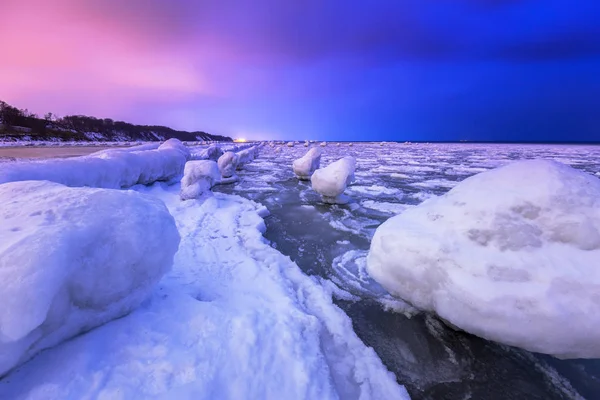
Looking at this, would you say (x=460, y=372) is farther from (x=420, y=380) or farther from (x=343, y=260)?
(x=343, y=260)

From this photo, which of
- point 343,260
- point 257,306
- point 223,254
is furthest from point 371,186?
point 257,306

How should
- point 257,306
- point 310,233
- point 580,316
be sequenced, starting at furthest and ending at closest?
point 310,233 < point 257,306 < point 580,316

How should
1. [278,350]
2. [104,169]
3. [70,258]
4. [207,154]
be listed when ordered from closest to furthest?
1. [70,258]
2. [278,350]
3. [104,169]
4. [207,154]

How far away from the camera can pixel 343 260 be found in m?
4.70

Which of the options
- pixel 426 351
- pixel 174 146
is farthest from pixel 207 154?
pixel 426 351

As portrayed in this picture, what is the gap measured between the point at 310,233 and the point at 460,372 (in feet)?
12.8

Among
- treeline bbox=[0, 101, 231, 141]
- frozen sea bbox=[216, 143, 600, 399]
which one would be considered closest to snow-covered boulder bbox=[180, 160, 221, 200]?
frozen sea bbox=[216, 143, 600, 399]

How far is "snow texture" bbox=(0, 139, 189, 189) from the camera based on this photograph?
5.92 metres

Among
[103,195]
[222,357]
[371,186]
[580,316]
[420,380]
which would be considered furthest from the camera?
[371,186]

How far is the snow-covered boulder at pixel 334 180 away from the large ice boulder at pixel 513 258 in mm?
5440

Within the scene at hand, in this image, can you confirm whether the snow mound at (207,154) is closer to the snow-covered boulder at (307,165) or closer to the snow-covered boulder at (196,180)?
the snow-covered boulder at (307,165)

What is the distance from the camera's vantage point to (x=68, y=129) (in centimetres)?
6372

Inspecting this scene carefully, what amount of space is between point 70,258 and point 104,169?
743cm

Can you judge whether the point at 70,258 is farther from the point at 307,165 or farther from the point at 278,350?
the point at 307,165
